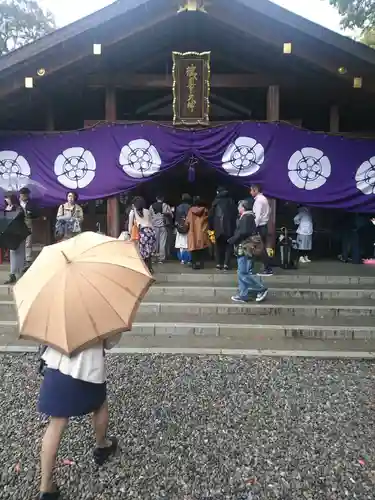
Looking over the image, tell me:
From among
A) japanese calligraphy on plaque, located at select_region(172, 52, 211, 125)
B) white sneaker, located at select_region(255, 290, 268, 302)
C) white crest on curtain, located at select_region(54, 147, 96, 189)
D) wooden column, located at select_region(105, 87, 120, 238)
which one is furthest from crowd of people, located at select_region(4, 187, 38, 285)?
white sneaker, located at select_region(255, 290, 268, 302)

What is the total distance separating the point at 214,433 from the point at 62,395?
155cm

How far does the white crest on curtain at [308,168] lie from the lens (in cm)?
895

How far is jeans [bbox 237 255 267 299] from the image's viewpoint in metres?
7.01

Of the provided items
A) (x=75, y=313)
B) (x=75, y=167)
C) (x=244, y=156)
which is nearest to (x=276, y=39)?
(x=244, y=156)

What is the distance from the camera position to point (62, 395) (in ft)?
8.94

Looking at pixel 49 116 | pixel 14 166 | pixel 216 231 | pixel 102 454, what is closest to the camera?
pixel 102 454

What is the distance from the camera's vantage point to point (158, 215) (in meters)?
10.0

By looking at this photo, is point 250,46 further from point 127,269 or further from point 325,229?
point 127,269

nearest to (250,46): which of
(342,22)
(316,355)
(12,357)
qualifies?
→ (316,355)

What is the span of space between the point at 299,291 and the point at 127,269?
5.46 metres

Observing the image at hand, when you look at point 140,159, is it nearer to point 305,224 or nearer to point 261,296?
point 261,296

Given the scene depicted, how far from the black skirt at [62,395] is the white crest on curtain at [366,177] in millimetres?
8020

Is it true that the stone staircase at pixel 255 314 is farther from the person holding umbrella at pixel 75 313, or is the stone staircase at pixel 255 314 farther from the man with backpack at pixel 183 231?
the person holding umbrella at pixel 75 313

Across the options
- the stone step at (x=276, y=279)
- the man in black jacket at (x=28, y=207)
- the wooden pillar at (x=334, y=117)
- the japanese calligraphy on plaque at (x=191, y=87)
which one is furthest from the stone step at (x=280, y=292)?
the wooden pillar at (x=334, y=117)
